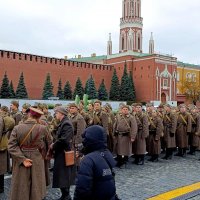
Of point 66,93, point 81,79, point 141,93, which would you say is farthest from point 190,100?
point 66,93

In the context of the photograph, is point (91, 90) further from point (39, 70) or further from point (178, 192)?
point (178, 192)

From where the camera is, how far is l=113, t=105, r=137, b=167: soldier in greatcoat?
28.9 feet

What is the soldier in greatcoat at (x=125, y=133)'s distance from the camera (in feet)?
28.9

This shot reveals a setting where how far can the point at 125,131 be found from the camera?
8.90 metres

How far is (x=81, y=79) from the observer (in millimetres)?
51750

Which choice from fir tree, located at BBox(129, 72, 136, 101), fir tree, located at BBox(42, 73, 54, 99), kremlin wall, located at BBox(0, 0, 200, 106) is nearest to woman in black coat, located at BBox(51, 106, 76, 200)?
kremlin wall, located at BBox(0, 0, 200, 106)

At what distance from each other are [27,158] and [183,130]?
7.27m

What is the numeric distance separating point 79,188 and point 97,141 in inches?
17.7

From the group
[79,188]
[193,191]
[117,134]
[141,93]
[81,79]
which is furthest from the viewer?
[141,93]

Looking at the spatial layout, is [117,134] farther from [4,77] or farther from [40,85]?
[40,85]

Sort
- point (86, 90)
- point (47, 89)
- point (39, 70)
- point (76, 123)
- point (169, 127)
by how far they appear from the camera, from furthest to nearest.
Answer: point (86, 90) < point (39, 70) < point (47, 89) < point (169, 127) < point (76, 123)

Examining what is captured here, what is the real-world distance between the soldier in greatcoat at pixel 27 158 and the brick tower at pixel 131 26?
62.3 metres

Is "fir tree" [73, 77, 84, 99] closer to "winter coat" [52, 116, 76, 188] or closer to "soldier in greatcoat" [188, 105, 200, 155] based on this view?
"soldier in greatcoat" [188, 105, 200, 155]

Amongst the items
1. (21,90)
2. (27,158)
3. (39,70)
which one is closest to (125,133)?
(27,158)
